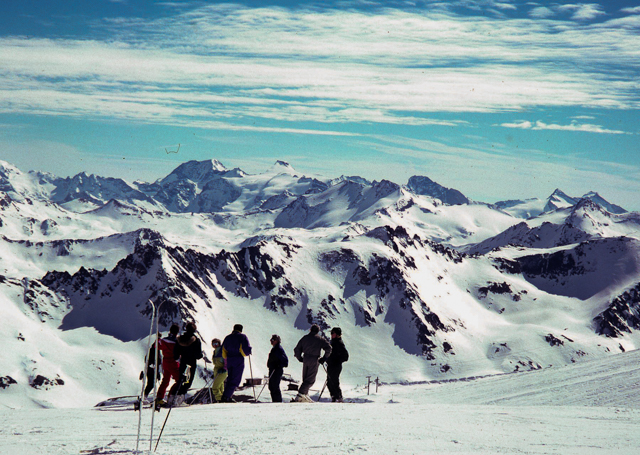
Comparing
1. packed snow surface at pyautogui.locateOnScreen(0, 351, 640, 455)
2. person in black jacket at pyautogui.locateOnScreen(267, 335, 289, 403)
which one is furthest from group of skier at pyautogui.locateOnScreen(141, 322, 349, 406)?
packed snow surface at pyautogui.locateOnScreen(0, 351, 640, 455)

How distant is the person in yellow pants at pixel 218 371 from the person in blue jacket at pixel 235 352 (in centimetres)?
47

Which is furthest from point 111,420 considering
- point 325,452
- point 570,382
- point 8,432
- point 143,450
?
point 570,382

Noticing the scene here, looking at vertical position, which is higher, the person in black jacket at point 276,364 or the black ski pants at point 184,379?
the black ski pants at point 184,379

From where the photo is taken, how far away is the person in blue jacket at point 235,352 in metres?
21.5

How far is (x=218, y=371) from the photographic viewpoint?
75.8 feet

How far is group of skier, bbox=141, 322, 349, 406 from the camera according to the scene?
18.6 m

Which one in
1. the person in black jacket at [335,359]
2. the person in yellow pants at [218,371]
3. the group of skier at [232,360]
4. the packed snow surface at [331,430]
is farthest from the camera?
the person in black jacket at [335,359]

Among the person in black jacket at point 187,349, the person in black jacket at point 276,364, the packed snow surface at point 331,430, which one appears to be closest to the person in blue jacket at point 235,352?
the person in black jacket at point 276,364

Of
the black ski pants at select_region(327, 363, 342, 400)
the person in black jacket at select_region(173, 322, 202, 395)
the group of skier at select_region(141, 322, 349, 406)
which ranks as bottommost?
the black ski pants at select_region(327, 363, 342, 400)

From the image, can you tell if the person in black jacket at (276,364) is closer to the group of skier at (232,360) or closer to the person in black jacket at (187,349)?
the group of skier at (232,360)

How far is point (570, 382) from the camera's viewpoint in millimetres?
48500

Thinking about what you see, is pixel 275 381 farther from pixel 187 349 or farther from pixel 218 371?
pixel 187 349

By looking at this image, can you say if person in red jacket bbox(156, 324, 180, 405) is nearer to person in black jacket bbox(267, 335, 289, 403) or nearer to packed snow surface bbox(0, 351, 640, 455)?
packed snow surface bbox(0, 351, 640, 455)

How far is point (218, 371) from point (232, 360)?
159 cm
